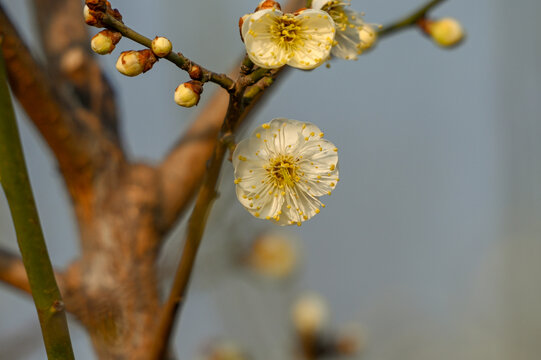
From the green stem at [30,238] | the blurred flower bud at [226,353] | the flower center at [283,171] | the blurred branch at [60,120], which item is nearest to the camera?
the green stem at [30,238]

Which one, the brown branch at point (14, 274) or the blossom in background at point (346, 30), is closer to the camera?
the blossom in background at point (346, 30)

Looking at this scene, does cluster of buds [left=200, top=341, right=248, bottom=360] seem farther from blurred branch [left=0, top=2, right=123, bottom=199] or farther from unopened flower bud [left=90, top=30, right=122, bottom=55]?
unopened flower bud [left=90, top=30, right=122, bottom=55]

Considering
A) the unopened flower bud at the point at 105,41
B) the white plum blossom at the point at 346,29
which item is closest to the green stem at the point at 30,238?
the unopened flower bud at the point at 105,41

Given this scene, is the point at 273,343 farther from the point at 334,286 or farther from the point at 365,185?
the point at 365,185

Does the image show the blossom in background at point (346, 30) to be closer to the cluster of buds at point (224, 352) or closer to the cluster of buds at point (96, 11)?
the cluster of buds at point (96, 11)

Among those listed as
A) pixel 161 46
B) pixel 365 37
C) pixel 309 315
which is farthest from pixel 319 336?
pixel 161 46
